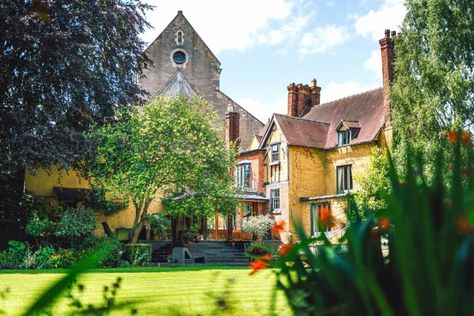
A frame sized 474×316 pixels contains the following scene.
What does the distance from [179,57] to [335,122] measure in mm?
14677

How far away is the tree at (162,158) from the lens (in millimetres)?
25469

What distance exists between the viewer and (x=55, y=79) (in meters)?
24.2

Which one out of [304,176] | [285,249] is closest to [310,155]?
[304,176]

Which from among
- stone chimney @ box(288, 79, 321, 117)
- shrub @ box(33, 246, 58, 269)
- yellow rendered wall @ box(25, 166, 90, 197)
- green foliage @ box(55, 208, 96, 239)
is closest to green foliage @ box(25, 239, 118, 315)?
shrub @ box(33, 246, 58, 269)

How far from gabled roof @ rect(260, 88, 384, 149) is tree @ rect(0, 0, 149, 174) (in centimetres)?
1457

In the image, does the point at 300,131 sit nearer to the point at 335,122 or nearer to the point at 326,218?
the point at 335,122

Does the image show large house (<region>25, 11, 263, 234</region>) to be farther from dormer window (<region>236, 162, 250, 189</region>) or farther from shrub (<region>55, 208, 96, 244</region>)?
shrub (<region>55, 208, 96, 244</region>)

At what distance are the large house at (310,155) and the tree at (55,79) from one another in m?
13.4

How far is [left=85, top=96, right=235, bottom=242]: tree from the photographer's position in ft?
83.6

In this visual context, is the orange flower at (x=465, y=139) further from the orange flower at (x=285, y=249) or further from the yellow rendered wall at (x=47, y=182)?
the yellow rendered wall at (x=47, y=182)

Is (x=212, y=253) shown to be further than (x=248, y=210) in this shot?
No

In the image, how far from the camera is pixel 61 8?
24.5 m

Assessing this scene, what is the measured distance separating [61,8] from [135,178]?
7357 millimetres

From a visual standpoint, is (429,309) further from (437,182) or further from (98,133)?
(98,133)
